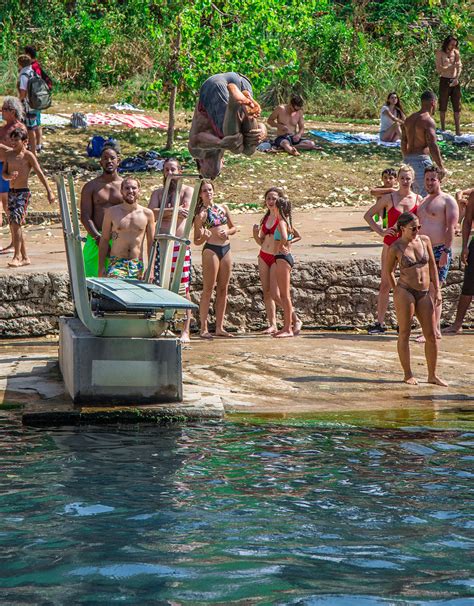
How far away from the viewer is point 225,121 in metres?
8.88

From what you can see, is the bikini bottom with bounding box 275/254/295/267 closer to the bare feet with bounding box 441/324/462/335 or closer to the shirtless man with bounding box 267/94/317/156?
the bare feet with bounding box 441/324/462/335

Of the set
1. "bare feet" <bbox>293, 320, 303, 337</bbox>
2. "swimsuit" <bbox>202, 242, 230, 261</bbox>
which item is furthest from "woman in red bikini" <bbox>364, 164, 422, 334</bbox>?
"swimsuit" <bbox>202, 242, 230, 261</bbox>

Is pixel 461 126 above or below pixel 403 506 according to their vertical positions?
above

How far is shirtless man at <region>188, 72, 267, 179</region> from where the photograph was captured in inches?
346

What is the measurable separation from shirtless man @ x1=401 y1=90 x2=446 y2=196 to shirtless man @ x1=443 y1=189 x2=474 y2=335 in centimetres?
218

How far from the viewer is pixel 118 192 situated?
38.8 feet

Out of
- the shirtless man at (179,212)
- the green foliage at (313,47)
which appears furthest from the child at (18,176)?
the green foliage at (313,47)

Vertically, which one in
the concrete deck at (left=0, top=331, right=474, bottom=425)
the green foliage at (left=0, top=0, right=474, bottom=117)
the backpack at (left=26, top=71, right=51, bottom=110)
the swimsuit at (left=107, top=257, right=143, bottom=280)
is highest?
the green foliage at (left=0, top=0, right=474, bottom=117)

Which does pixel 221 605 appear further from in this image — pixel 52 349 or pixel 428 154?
pixel 428 154

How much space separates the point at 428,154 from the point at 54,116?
1033 cm

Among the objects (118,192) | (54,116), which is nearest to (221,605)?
(118,192)

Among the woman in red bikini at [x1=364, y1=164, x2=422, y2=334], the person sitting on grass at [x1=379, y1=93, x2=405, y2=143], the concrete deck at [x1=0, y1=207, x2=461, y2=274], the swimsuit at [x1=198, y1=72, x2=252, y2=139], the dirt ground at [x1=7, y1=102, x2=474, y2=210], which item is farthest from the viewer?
the person sitting on grass at [x1=379, y1=93, x2=405, y2=143]

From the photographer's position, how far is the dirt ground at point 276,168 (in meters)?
19.5

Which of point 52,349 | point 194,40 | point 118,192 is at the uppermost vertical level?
point 194,40
